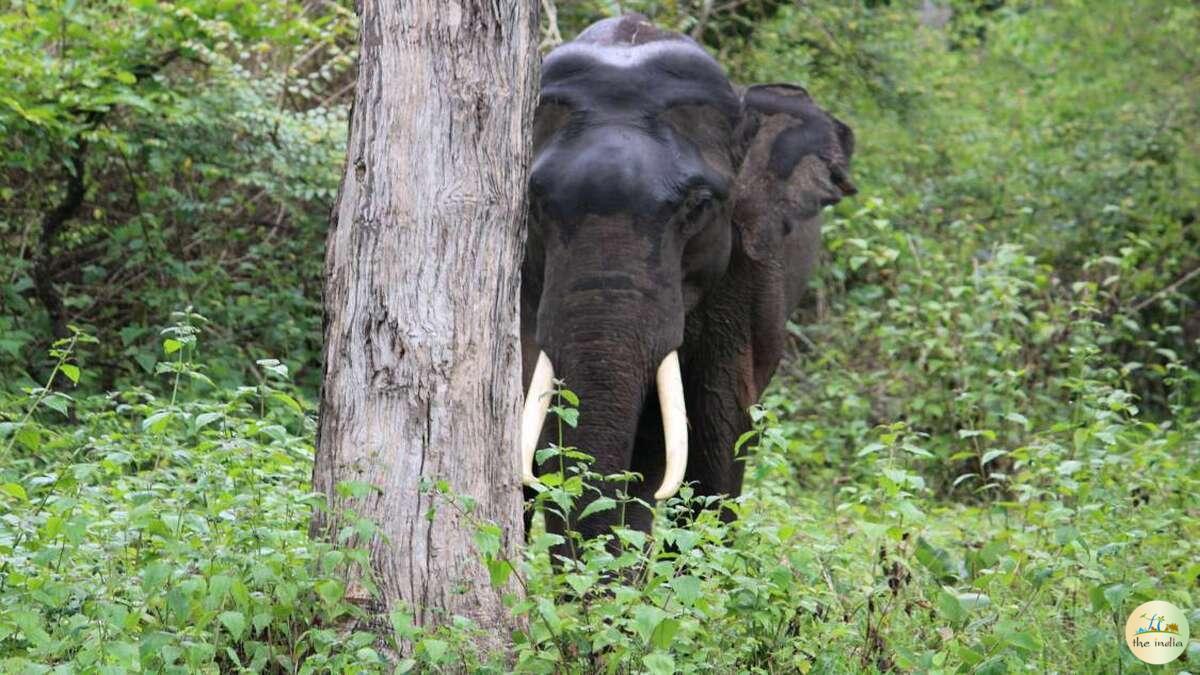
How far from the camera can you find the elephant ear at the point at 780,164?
Answer: 711 centimetres

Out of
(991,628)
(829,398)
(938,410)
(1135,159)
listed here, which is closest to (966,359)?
(938,410)

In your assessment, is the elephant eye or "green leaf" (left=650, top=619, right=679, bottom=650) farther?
the elephant eye

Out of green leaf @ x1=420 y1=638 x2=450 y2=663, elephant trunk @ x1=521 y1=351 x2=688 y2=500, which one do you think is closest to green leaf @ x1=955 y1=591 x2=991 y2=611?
elephant trunk @ x1=521 y1=351 x2=688 y2=500

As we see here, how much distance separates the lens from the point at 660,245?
6.40m

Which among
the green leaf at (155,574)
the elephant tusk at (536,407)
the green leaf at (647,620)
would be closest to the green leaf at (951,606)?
the green leaf at (647,620)

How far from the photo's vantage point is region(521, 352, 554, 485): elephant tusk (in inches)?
242

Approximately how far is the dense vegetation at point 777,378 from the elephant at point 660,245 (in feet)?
1.37

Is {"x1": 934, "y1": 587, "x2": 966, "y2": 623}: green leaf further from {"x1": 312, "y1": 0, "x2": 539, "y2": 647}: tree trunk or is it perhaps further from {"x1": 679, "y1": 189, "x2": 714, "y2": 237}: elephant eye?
{"x1": 679, "y1": 189, "x2": 714, "y2": 237}: elephant eye

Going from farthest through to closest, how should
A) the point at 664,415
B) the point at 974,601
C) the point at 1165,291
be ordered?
the point at 1165,291 < the point at 664,415 < the point at 974,601

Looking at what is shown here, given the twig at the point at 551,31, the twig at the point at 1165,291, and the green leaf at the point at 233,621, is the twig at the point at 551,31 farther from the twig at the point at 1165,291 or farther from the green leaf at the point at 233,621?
the green leaf at the point at 233,621

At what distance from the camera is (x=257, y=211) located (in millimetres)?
10773

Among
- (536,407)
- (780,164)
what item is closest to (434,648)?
(536,407)

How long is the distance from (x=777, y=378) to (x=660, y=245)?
16.6 feet

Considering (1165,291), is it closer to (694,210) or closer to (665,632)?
(694,210)
